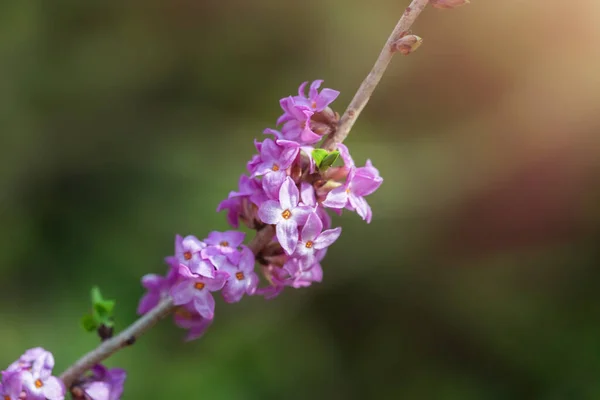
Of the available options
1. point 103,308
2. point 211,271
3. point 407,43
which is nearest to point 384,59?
point 407,43

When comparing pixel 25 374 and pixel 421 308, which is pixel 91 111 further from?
pixel 25 374

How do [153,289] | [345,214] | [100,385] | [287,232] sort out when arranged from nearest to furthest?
[287,232] → [100,385] → [153,289] → [345,214]

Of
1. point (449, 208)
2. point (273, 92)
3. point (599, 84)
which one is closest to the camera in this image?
point (599, 84)

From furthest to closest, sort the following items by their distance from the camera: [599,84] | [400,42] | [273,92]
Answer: [273,92], [599,84], [400,42]

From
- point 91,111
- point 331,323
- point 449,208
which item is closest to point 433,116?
point 449,208

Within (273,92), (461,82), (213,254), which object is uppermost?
(273,92)

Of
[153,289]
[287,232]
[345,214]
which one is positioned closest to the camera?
[287,232]

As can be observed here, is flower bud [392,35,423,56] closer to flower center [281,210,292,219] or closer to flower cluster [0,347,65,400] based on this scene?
flower center [281,210,292,219]

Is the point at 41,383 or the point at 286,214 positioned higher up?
the point at 286,214

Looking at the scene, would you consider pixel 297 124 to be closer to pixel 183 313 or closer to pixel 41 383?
pixel 183 313
